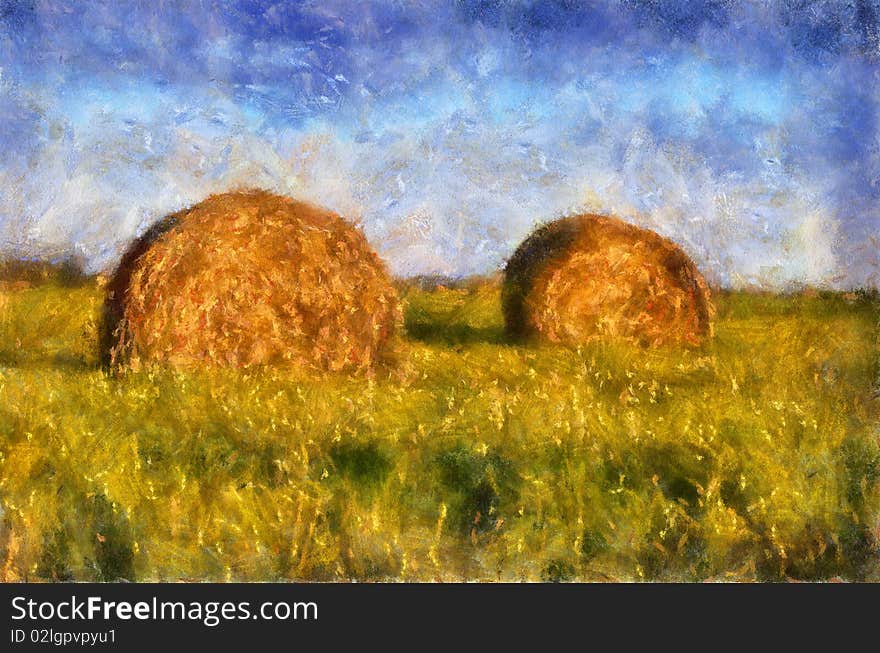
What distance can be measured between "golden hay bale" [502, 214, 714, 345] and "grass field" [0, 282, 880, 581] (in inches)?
106

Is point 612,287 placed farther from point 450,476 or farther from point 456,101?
point 450,476

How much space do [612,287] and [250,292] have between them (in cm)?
353

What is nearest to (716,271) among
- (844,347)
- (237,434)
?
(844,347)

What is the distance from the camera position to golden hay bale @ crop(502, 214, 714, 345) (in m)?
7.95

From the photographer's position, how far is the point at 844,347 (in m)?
4.86

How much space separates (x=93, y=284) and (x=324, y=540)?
330cm

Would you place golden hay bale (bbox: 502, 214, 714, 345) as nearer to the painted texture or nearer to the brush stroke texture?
the painted texture

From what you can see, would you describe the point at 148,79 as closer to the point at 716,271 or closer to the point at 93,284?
the point at 93,284

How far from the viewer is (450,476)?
158 inches

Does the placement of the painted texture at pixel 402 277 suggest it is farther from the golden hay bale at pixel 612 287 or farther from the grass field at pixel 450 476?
the golden hay bale at pixel 612 287

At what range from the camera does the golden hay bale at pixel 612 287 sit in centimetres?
795

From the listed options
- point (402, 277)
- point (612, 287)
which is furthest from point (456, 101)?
point (612, 287)

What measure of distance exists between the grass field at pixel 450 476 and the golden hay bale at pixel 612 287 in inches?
106

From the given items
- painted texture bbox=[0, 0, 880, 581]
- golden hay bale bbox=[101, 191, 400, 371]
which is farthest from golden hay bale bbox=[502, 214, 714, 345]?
golden hay bale bbox=[101, 191, 400, 371]
